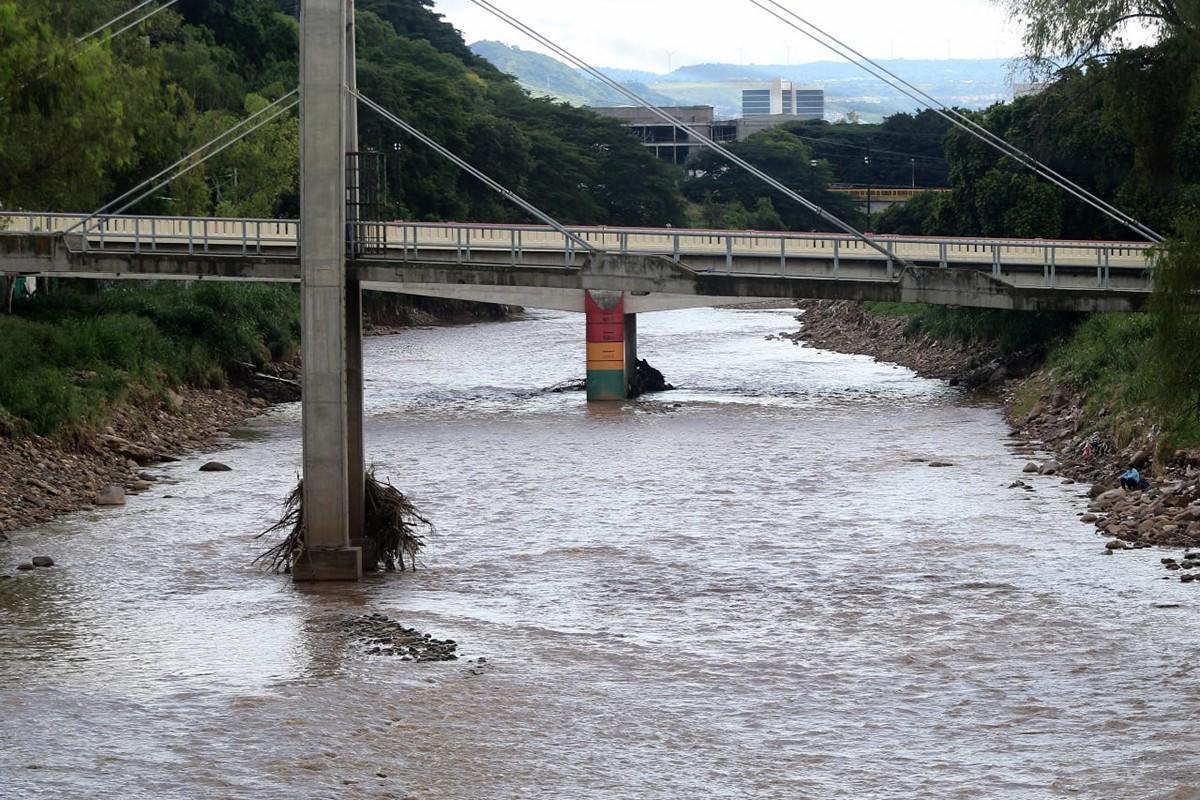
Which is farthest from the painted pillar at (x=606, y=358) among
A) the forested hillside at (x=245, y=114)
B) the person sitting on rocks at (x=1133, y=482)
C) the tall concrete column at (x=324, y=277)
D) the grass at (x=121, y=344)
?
the tall concrete column at (x=324, y=277)

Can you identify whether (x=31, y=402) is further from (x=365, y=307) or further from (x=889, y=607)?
(x=365, y=307)

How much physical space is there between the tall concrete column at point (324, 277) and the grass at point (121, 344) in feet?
41.9

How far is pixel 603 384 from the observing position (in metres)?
57.9

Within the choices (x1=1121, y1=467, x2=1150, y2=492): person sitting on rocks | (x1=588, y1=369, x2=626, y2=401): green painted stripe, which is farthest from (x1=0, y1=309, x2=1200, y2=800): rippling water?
(x1=588, y1=369, x2=626, y2=401): green painted stripe

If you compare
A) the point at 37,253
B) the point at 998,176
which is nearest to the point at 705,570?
the point at 37,253

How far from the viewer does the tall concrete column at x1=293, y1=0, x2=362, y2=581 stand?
2688 centimetres

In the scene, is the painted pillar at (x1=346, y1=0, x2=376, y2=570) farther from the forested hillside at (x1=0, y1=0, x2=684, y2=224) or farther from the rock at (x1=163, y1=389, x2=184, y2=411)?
the rock at (x1=163, y1=389, x2=184, y2=411)

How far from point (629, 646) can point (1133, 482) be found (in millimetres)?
13679

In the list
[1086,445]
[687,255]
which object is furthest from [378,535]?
[687,255]

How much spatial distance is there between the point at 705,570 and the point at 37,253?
1108 inches

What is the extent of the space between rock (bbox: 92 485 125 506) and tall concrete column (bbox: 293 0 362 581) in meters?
9.23

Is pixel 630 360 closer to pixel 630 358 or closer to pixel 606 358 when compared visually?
pixel 630 358

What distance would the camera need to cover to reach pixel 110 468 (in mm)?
39188

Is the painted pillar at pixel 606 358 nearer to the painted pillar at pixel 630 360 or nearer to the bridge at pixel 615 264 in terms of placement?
the bridge at pixel 615 264
